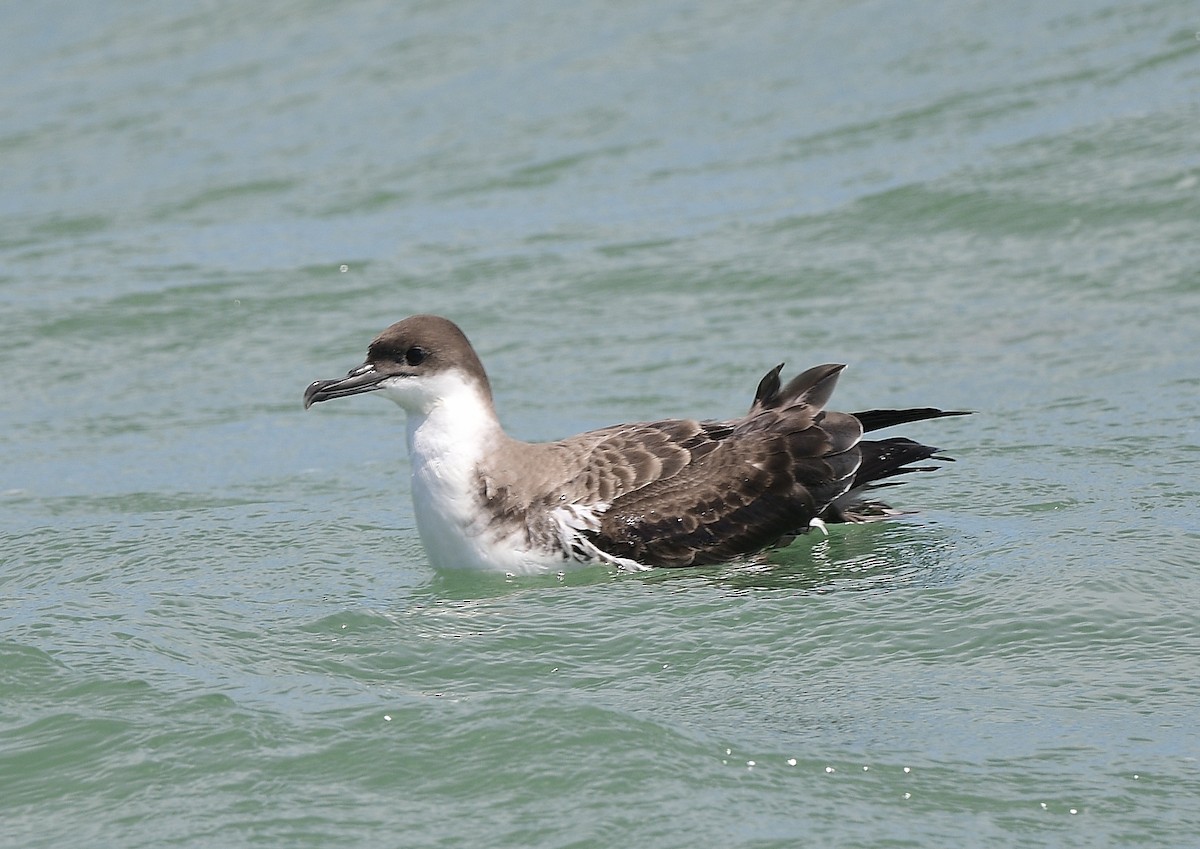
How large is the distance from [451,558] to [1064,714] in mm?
2874

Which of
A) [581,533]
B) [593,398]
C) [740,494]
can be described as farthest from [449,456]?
[593,398]

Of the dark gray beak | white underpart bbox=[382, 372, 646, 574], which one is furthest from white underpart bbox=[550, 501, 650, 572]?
the dark gray beak

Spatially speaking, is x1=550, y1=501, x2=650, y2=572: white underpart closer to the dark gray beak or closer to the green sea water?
the green sea water

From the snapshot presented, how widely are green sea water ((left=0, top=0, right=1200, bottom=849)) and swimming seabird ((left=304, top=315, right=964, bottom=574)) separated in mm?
182

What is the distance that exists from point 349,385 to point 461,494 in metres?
0.73

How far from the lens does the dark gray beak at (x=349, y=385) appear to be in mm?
7961

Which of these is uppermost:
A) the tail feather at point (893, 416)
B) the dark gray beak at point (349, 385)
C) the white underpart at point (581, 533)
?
the dark gray beak at point (349, 385)

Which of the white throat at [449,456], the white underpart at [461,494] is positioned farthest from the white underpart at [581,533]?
the white throat at [449,456]

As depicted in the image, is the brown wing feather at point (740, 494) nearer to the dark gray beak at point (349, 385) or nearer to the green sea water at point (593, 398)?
the green sea water at point (593, 398)

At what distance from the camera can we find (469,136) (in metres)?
16.4

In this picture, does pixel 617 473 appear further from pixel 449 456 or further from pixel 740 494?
pixel 449 456

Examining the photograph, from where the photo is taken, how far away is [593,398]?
10.6 meters

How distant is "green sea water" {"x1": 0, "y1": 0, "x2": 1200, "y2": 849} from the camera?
5727mm

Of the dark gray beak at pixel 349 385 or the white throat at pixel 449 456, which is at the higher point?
the dark gray beak at pixel 349 385
